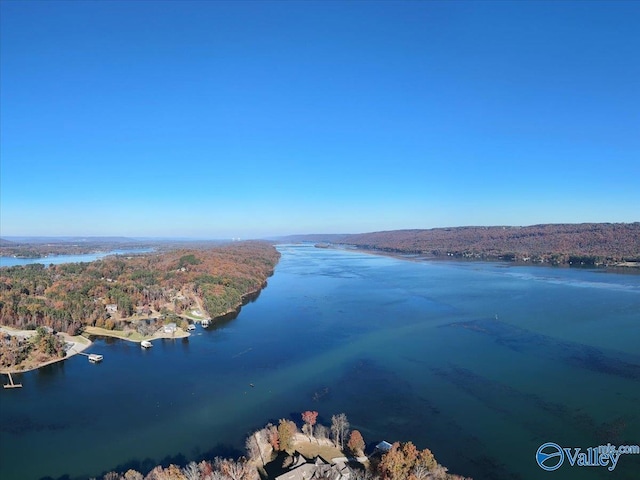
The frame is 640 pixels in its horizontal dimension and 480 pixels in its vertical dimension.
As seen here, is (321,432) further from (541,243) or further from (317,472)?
(541,243)

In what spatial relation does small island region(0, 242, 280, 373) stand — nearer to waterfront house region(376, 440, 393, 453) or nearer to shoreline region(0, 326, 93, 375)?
shoreline region(0, 326, 93, 375)

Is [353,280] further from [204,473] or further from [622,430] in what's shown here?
[204,473]

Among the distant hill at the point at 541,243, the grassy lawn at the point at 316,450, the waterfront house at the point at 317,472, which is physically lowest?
the grassy lawn at the point at 316,450

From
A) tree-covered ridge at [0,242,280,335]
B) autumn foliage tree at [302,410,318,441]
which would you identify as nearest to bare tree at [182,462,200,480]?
autumn foliage tree at [302,410,318,441]

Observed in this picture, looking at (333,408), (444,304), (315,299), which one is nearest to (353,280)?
(315,299)

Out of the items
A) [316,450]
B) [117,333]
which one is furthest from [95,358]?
[316,450]

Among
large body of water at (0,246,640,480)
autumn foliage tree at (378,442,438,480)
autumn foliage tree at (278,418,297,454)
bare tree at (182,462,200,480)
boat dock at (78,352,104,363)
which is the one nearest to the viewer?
autumn foliage tree at (378,442,438,480)

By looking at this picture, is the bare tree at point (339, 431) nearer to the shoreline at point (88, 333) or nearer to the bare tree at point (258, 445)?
the bare tree at point (258, 445)

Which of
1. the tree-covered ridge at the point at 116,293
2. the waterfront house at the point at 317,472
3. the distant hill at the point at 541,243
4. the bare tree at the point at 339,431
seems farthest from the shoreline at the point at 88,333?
the distant hill at the point at 541,243
